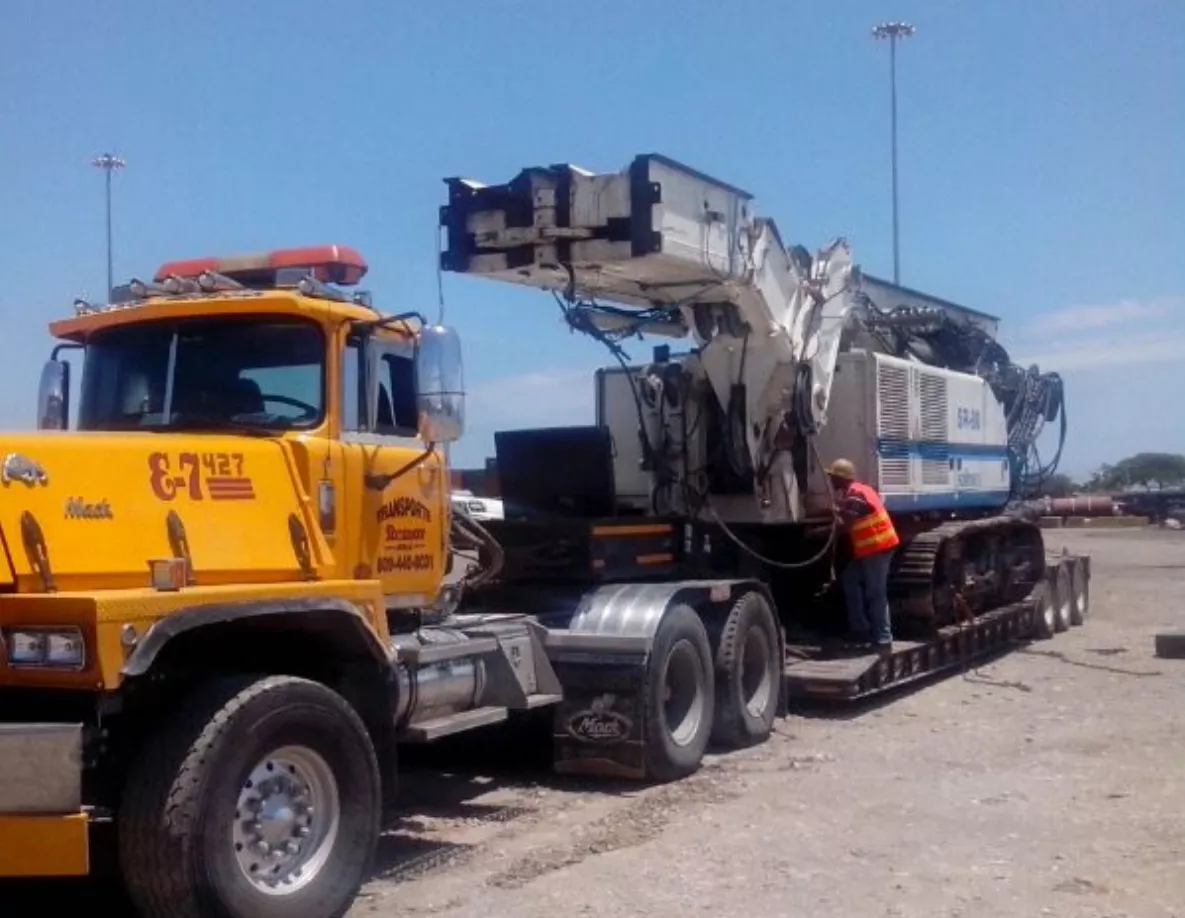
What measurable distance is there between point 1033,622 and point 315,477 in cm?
1262

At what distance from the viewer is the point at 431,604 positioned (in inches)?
337

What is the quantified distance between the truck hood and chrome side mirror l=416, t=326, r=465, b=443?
0.75 metres

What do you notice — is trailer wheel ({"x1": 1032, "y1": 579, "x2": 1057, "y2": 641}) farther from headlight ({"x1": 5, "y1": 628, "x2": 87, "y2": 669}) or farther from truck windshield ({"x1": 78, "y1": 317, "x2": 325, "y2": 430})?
headlight ({"x1": 5, "y1": 628, "x2": 87, "y2": 669})

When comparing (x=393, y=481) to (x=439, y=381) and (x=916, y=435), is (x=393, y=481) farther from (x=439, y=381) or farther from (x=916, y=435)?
(x=916, y=435)

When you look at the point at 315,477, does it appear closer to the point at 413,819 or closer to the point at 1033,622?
the point at 413,819

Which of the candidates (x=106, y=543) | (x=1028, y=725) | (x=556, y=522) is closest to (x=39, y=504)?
(x=106, y=543)

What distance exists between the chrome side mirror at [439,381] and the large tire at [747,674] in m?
4.09

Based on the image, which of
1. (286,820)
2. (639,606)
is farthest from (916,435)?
(286,820)

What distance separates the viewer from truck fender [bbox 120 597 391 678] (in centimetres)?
595

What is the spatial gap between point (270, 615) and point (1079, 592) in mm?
15898

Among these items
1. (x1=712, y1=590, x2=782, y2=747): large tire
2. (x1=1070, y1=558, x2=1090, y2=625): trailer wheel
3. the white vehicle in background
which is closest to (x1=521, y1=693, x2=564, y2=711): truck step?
(x1=712, y1=590, x2=782, y2=747): large tire

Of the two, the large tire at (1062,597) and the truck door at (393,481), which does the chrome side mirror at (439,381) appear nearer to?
the truck door at (393,481)

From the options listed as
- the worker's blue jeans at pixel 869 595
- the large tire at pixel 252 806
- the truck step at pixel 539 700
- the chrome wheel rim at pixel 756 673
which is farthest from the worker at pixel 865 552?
the large tire at pixel 252 806

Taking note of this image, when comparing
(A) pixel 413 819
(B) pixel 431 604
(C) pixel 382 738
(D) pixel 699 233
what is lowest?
(A) pixel 413 819
